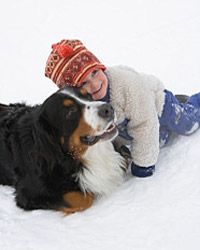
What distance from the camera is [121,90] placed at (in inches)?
133

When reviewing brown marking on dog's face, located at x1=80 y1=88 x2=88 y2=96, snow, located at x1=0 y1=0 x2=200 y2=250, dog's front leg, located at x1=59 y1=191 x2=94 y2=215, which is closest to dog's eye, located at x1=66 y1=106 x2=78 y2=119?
brown marking on dog's face, located at x1=80 y1=88 x2=88 y2=96

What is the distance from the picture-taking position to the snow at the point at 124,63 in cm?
281

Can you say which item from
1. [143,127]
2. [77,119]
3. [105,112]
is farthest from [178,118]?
[77,119]

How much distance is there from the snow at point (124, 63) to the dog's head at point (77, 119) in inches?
20.0

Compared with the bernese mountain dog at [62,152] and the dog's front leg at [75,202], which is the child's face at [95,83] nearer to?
the bernese mountain dog at [62,152]

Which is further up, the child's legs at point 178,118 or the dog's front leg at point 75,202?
the child's legs at point 178,118

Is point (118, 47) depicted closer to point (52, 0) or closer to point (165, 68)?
point (165, 68)

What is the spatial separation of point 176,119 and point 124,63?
87.9 inches

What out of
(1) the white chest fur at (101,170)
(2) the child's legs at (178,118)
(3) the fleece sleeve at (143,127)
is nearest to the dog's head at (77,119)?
(1) the white chest fur at (101,170)

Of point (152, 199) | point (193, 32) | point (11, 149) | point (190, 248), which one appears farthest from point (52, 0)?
point (190, 248)

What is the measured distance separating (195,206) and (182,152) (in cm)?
72

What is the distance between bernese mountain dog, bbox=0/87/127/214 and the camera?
298 centimetres

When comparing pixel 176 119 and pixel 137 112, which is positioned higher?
pixel 137 112

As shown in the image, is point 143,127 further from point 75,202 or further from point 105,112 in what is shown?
point 75,202
